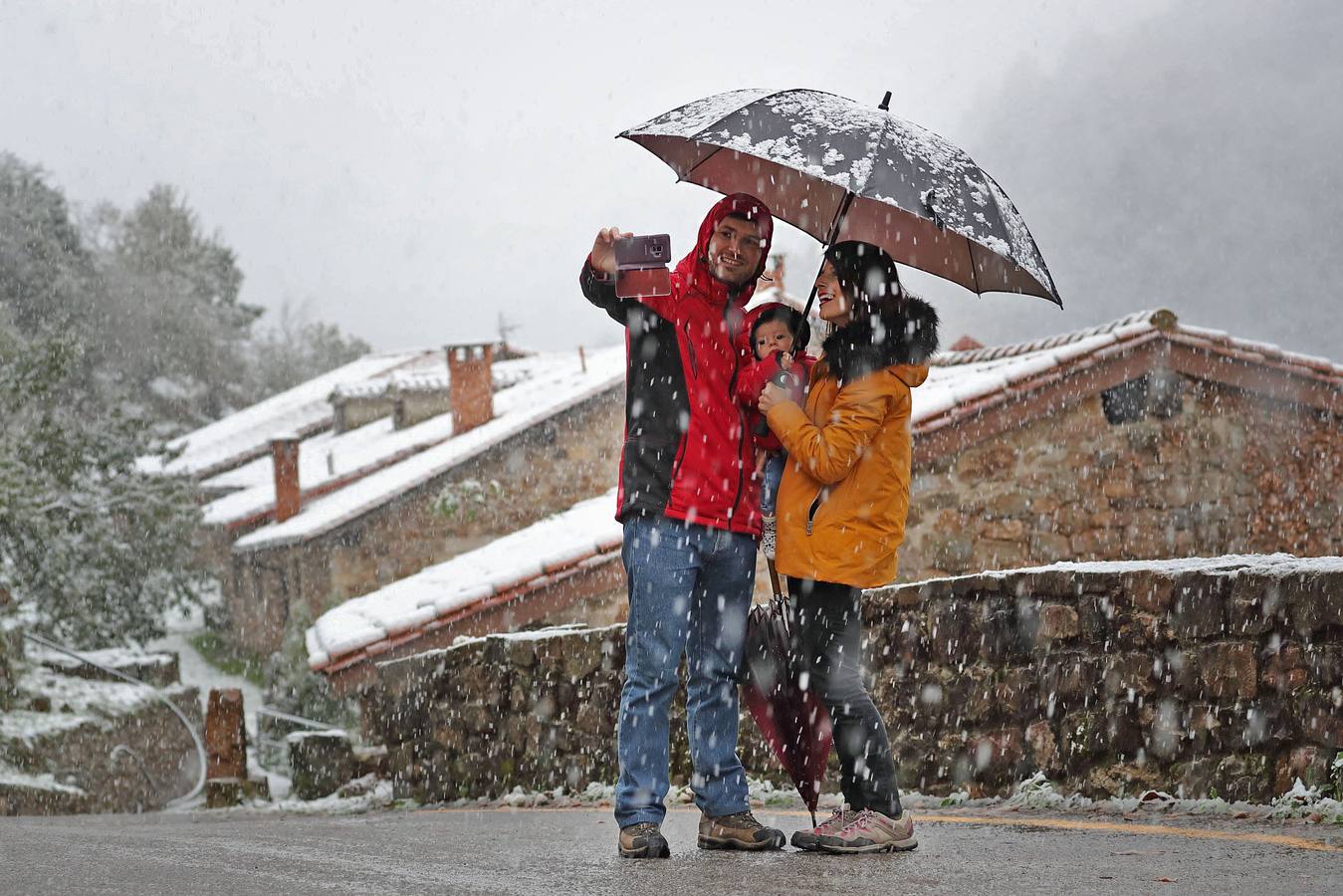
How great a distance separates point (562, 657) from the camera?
7281 mm

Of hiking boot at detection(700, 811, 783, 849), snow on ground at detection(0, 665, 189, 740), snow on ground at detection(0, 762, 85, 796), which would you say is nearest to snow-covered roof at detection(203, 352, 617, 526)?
snow on ground at detection(0, 665, 189, 740)

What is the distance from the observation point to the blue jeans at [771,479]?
4141 mm

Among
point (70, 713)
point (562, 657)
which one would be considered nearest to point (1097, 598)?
point (562, 657)

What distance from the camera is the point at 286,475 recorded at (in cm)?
2369

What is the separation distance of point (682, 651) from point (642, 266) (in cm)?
111

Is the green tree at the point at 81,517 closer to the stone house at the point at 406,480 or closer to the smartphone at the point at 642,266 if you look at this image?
the stone house at the point at 406,480

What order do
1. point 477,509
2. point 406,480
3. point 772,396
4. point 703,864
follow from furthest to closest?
1. point 406,480
2. point 477,509
3. point 772,396
4. point 703,864

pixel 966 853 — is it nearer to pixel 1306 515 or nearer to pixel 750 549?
pixel 750 549

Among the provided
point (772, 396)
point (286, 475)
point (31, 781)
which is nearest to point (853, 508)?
point (772, 396)

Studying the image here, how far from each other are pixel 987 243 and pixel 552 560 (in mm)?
6960

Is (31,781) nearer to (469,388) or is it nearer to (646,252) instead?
(469,388)

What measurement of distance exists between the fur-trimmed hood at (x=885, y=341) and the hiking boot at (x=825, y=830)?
1.24 metres

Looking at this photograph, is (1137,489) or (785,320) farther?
(1137,489)

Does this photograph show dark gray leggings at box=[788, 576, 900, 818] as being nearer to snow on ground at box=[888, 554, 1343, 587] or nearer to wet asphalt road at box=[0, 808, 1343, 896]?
wet asphalt road at box=[0, 808, 1343, 896]
